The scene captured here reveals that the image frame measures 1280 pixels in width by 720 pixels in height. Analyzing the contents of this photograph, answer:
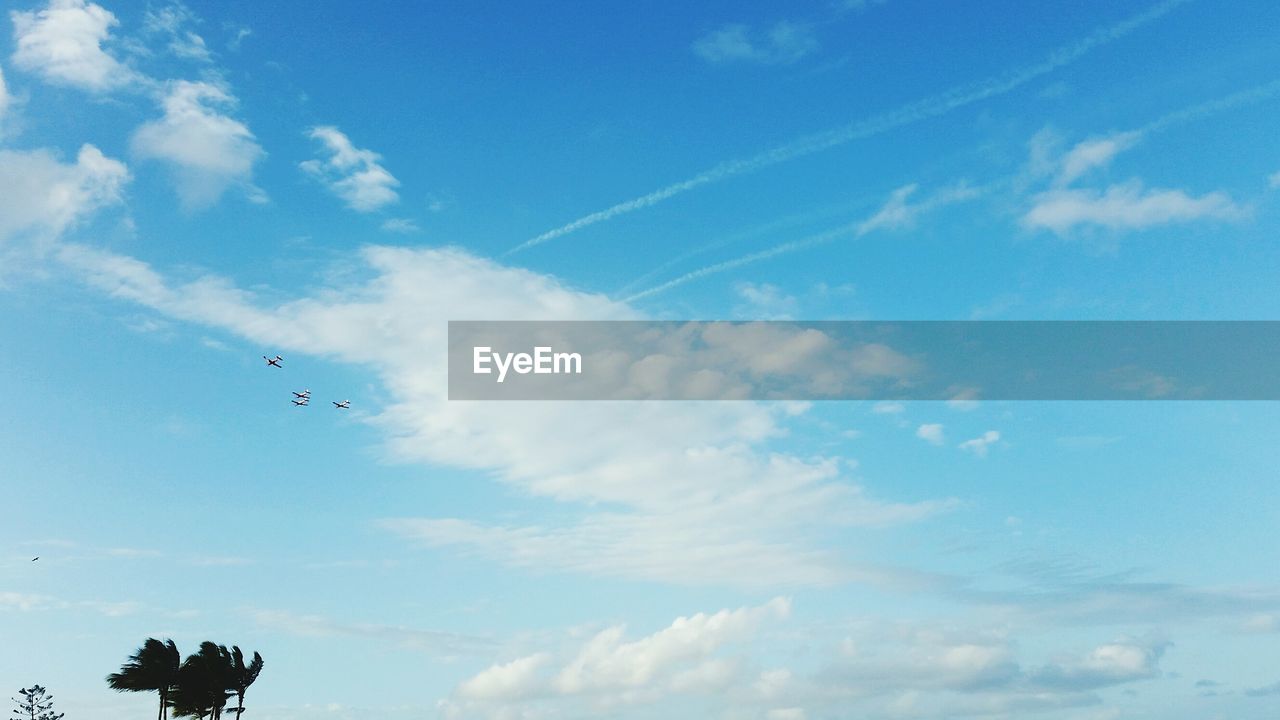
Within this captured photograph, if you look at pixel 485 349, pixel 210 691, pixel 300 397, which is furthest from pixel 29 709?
pixel 485 349

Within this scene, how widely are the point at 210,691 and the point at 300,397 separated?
114ft

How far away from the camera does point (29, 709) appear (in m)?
109

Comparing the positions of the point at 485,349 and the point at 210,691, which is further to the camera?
the point at 210,691

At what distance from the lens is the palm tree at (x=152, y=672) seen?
78938mm

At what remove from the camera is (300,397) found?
66250mm

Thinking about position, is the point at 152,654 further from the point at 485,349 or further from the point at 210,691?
the point at 485,349

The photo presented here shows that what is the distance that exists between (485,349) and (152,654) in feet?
161

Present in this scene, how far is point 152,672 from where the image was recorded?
7950cm

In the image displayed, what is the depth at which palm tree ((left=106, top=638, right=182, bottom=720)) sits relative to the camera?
78.9 metres

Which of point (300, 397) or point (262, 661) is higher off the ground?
point (300, 397)

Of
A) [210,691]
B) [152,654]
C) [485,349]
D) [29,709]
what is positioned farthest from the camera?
[29,709]

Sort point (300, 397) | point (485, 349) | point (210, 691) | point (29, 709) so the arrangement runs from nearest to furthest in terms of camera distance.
→ point (485, 349) → point (300, 397) → point (210, 691) → point (29, 709)

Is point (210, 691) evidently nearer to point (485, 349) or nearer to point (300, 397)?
point (300, 397)

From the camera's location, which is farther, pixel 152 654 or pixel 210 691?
pixel 210 691
